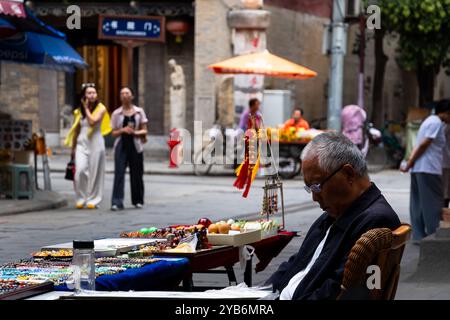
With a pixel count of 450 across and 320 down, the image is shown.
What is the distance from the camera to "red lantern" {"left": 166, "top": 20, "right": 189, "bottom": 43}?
112ft

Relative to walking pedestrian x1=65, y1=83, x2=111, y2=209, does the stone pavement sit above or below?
below

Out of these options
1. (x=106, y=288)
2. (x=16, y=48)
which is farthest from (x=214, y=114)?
(x=106, y=288)

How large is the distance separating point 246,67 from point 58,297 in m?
22.4

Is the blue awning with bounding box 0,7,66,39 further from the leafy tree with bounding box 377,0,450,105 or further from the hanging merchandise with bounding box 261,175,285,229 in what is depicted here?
the leafy tree with bounding box 377,0,450,105

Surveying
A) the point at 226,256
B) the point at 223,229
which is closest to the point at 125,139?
the point at 223,229

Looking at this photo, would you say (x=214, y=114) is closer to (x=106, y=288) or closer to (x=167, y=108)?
(x=167, y=108)

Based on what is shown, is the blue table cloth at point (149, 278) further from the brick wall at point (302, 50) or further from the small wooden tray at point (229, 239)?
the brick wall at point (302, 50)

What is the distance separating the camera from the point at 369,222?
5453 mm

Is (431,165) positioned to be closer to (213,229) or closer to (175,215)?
(175,215)

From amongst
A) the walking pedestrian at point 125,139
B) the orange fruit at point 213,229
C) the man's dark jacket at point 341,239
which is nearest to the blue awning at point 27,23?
the walking pedestrian at point 125,139

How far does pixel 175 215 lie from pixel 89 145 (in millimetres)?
2045

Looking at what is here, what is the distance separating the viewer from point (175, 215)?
17516 mm

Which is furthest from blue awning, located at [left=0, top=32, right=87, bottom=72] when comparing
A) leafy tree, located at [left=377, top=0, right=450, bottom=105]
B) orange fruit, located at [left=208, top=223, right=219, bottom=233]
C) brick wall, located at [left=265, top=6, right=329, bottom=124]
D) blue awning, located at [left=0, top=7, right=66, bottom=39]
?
leafy tree, located at [left=377, top=0, right=450, bottom=105]

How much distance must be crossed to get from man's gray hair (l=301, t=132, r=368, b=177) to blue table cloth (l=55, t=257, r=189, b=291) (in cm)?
127
